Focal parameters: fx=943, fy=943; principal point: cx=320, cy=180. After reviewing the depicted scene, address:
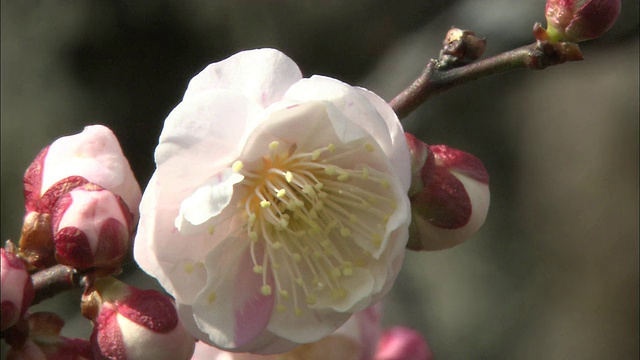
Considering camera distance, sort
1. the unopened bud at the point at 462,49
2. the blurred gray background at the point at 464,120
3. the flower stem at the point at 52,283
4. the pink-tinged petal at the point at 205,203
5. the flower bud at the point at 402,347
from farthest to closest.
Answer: the blurred gray background at the point at 464,120 < the flower bud at the point at 402,347 < the unopened bud at the point at 462,49 < the flower stem at the point at 52,283 < the pink-tinged petal at the point at 205,203

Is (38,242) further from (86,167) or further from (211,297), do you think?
(211,297)

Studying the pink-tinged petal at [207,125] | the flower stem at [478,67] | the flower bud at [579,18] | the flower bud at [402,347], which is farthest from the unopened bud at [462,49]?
the flower bud at [402,347]

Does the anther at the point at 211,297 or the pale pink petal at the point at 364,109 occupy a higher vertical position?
the pale pink petal at the point at 364,109

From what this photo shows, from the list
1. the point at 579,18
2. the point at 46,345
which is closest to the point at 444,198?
the point at 579,18

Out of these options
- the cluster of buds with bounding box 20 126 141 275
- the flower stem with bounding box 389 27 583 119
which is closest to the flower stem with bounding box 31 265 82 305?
the cluster of buds with bounding box 20 126 141 275

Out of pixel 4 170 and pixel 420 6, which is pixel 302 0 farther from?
pixel 4 170

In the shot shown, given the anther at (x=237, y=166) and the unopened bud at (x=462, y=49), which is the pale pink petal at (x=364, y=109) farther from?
the unopened bud at (x=462, y=49)

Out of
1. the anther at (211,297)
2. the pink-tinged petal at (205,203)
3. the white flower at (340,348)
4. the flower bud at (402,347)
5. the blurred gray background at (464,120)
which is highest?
the pink-tinged petal at (205,203)

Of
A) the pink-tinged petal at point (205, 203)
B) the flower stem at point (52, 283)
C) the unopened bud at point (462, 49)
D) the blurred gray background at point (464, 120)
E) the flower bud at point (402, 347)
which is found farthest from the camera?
the blurred gray background at point (464, 120)

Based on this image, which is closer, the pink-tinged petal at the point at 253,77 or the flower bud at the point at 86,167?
the pink-tinged petal at the point at 253,77
